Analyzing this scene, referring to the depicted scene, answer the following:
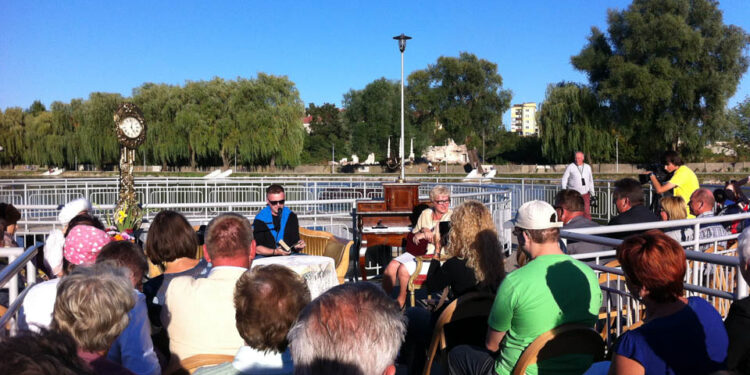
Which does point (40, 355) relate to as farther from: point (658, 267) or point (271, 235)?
point (271, 235)

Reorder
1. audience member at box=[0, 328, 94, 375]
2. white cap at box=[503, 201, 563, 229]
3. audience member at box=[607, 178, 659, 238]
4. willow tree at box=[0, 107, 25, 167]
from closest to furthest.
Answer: audience member at box=[0, 328, 94, 375]
white cap at box=[503, 201, 563, 229]
audience member at box=[607, 178, 659, 238]
willow tree at box=[0, 107, 25, 167]

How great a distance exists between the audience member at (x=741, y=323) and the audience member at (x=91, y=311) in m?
2.48

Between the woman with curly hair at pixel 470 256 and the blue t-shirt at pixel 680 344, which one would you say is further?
the woman with curly hair at pixel 470 256

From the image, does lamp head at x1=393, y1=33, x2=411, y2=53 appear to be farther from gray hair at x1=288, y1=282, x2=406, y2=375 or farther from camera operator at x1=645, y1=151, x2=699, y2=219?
gray hair at x1=288, y1=282, x2=406, y2=375

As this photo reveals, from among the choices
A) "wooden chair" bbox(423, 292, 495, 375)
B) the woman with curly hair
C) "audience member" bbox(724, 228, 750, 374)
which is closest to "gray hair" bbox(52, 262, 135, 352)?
"wooden chair" bbox(423, 292, 495, 375)

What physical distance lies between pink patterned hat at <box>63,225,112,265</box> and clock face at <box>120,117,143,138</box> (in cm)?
906

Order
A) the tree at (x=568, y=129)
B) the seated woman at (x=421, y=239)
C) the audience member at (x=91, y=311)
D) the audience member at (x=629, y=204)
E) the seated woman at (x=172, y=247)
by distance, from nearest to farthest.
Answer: the audience member at (x=91, y=311) → the seated woman at (x=172, y=247) → the seated woman at (x=421, y=239) → the audience member at (x=629, y=204) → the tree at (x=568, y=129)

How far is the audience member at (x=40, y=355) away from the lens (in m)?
1.11

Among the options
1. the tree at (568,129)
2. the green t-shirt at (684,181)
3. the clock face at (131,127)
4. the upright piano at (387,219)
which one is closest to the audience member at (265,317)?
the upright piano at (387,219)

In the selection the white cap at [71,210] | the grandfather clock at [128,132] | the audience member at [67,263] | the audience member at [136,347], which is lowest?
the audience member at [136,347]

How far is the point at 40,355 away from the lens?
115 centimetres

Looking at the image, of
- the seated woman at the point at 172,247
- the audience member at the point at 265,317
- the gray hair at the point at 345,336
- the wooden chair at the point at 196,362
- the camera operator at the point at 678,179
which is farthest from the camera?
the camera operator at the point at 678,179

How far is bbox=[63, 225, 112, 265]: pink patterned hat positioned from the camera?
387cm

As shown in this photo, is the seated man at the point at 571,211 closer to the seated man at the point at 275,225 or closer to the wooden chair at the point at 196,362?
the seated man at the point at 275,225
